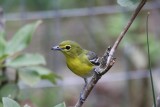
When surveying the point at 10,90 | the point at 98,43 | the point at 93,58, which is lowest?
the point at 98,43

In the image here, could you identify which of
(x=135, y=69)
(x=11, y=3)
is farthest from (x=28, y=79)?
(x=11, y=3)

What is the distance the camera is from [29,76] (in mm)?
1551

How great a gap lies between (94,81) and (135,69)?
2.53 meters

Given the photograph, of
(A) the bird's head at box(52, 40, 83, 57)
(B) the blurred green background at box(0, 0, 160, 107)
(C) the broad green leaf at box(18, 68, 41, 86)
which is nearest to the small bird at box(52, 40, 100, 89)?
(A) the bird's head at box(52, 40, 83, 57)

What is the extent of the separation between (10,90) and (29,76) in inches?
3.0

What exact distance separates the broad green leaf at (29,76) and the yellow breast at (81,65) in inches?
4.4

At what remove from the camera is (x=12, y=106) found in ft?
3.01

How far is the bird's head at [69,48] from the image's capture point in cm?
143

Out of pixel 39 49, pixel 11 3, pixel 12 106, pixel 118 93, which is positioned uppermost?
pixel 12 106

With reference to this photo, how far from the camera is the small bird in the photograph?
1470 mm

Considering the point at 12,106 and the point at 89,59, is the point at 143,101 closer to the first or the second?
the point at 89,59

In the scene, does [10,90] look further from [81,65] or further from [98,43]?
[98,43]

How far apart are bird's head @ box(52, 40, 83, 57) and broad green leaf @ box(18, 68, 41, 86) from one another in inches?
4.7

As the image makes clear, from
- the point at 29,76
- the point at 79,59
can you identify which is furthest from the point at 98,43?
the point at 29,76
